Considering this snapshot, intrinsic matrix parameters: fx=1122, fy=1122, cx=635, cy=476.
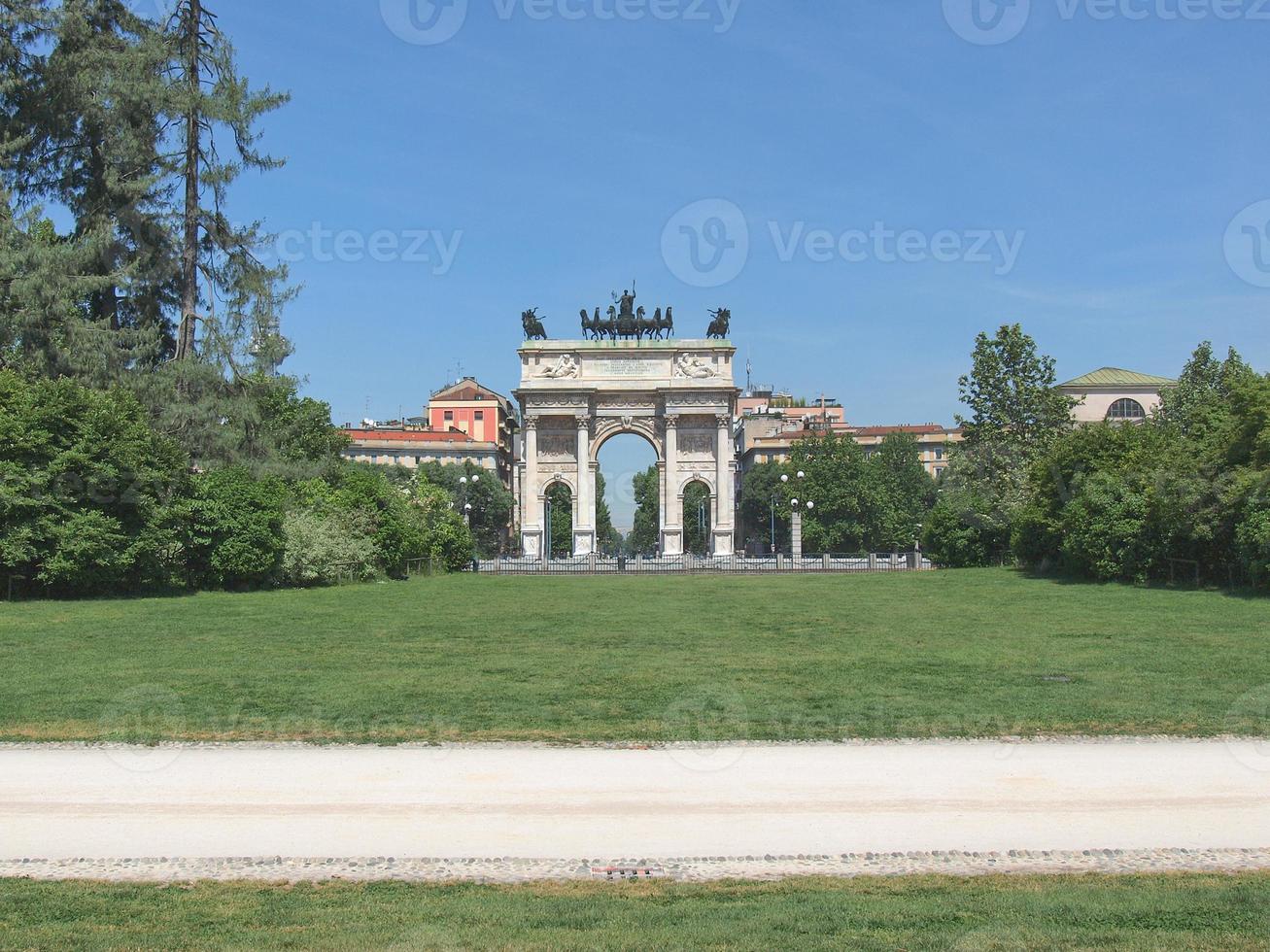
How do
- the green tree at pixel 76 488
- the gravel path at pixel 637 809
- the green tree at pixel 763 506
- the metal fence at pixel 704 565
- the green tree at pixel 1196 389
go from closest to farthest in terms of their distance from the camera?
the gravel path at pixel 637 809, the green tree at pixel 76 488, the green tree at pixel 1196 389, the metal fence at pixel 704 565, the green tree at pixel 763 506

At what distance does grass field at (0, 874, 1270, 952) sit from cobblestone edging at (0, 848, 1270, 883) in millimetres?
188

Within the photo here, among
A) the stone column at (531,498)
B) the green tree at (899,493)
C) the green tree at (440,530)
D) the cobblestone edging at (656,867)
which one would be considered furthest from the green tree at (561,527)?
the cobblestone edging at (656,867)

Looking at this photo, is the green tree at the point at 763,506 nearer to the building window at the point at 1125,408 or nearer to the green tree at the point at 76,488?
the building window at the point at 1125,408

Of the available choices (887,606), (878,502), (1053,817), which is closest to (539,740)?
(1053,817)

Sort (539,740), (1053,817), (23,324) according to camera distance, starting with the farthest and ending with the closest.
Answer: (23,324) < (539,740) < (1053,817)

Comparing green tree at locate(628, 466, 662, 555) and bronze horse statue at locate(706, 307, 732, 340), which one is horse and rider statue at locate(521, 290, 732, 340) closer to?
bronze horse statue at locate(706, 307, 732, 340)

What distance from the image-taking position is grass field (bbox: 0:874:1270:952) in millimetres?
5590

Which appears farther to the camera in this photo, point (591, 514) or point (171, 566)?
point (591, 514)

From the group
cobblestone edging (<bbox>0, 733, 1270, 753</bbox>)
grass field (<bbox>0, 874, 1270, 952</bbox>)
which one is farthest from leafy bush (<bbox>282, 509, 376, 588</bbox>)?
grass field (<bbox>0, 874, 1270, 952</bbox>)

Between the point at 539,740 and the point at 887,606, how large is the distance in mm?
17853

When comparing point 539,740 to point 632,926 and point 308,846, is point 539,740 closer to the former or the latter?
point 308,846

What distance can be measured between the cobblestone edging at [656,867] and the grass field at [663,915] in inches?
7.4

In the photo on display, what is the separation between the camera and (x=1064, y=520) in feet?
121

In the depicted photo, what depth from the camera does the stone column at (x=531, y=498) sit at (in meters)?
74.2
